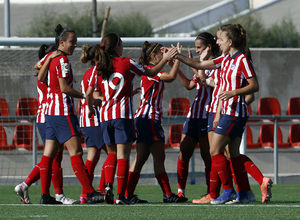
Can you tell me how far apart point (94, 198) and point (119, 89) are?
122 centimetres

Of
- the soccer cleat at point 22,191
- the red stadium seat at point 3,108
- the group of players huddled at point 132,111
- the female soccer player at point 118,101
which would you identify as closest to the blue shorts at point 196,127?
the group of players huddled at point 132,111

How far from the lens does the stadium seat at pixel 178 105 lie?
14.5 meters

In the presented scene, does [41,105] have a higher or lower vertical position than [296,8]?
lower

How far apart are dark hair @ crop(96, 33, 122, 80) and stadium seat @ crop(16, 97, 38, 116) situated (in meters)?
6.77

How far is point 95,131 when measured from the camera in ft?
27.5

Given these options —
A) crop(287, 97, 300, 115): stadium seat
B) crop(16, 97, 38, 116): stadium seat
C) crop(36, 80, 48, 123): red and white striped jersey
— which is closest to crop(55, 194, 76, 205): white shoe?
crop(36, 80, 48, 123): red and white striped jersey

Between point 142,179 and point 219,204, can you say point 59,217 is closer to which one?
point 219,204

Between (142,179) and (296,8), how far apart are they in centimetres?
2975

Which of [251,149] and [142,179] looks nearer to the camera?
[142,179]

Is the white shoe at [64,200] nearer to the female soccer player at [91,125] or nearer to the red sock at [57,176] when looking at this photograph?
the red sock at [57,176]

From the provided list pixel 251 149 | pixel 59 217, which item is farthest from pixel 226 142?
pixel 251 149

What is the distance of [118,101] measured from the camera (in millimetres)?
7238

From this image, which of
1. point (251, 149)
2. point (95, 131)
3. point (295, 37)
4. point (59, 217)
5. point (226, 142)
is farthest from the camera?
point (295, 37)

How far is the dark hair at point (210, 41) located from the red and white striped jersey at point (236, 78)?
3.08 feet
